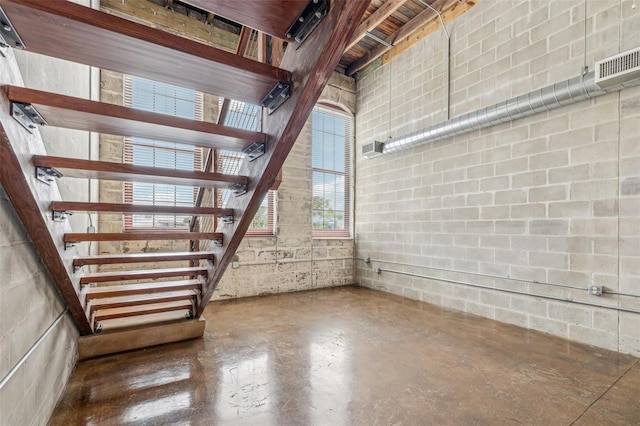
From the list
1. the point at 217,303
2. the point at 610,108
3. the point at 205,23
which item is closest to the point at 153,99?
the point at 205,23

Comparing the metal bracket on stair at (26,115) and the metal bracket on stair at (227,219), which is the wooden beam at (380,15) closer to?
the metal bracket on stair at (227,219)

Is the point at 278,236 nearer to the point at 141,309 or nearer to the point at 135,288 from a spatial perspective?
the point at 141,309

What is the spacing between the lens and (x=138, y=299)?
9.77ft

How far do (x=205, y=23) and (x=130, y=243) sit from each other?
3828 millimetres

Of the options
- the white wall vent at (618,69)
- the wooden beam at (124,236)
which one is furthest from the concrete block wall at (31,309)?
the white wall vent at (618,69)

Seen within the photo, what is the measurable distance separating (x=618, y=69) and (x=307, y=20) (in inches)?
137

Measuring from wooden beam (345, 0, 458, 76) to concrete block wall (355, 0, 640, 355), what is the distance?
30 centimetres

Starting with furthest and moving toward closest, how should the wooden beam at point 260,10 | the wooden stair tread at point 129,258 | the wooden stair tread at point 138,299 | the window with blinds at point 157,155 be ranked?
the window with blinds at point 157,155
the wooden stair tread at point 138,299
the wooden stair tread at point 129,258
the wooden beam at point 260,10

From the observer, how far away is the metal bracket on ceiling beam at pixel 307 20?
1.09 metres

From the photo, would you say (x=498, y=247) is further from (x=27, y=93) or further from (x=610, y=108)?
(x=27, y=93)

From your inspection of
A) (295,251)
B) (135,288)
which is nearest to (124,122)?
(135,288)

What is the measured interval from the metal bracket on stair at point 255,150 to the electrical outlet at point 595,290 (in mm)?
3786

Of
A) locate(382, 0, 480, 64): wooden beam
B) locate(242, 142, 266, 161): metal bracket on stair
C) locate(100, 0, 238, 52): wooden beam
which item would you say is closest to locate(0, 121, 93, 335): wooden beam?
locate(242, 142, 266, 161): metal bracket on stair

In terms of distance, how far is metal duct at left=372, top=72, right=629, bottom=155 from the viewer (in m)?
3.24
